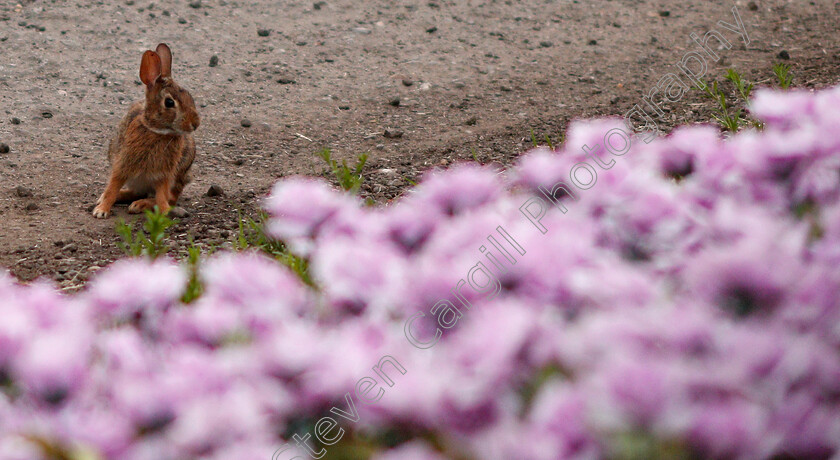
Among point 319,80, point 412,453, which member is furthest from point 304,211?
point 319,80

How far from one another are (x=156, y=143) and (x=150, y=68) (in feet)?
1.28

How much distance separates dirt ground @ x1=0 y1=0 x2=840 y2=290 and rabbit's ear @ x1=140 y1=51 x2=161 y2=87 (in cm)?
64

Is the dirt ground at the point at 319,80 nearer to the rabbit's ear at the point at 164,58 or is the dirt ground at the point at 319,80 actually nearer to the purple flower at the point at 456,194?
the rabbit's ear at the point at 164,58

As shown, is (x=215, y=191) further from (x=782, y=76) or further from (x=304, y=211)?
(x=304, y=211)

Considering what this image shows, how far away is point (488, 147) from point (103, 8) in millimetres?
3484

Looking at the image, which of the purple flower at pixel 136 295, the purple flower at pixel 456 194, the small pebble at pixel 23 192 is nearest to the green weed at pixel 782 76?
the purple flower at pixel 456 194

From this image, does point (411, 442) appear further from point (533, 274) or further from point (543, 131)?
point (543, 131)

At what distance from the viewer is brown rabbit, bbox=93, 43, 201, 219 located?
13.5 ft

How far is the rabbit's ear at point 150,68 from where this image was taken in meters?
4.01

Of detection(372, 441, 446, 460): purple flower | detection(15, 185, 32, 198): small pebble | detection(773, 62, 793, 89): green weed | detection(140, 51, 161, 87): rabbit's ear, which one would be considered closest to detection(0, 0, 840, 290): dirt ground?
detection(15, 185, 32, 198): small pebble

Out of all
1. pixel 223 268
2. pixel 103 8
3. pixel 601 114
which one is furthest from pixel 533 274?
pixel 103 8

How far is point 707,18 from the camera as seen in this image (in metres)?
6.88

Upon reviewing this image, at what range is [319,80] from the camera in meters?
5.75

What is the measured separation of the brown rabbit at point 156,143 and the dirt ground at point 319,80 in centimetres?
15
